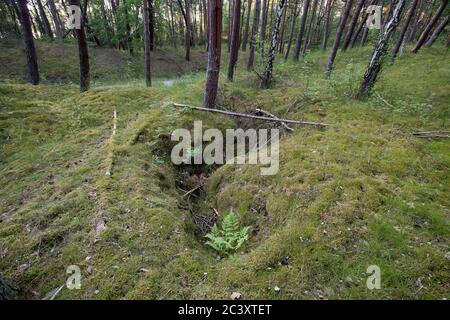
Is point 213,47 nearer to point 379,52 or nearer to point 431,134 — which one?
point 379,52

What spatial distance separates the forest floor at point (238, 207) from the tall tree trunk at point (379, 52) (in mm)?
517

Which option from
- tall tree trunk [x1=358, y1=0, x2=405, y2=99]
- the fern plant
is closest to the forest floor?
the fern plant

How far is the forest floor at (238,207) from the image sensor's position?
3188 mm

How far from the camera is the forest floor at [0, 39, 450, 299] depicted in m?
3.19

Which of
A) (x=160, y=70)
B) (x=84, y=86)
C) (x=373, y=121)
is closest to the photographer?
(x=373, y=121)

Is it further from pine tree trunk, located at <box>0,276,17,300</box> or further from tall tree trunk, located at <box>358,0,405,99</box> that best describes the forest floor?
tall tree trunk, located at <box>358,0,405,99</box>

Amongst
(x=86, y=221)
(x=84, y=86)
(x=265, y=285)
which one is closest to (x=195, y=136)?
(x=86, y=221)

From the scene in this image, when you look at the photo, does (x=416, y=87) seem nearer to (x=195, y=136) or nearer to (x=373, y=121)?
(x=373, y=121)

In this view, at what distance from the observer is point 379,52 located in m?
7.54

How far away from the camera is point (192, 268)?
11.2 feet

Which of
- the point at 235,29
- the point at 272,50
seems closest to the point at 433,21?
the point at 272,50

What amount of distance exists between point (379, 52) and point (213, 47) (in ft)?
16.6
